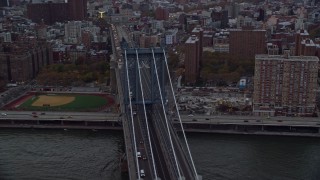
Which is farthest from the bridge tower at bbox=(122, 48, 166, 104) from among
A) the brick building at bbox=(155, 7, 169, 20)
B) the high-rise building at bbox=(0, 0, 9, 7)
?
the high-rise building at bbox=(0, 0, 9, 7)

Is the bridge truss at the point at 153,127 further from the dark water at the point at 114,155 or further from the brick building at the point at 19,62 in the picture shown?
the brick building at the point at 19,62

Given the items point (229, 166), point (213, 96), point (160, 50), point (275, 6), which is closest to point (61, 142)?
point (160, 50)

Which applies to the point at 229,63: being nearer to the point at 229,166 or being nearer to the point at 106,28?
the point at 229,166

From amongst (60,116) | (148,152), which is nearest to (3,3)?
(60,116)

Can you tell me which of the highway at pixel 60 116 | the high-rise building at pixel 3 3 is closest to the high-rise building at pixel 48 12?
the high-rise building at pixel 3 3

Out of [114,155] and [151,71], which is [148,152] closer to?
[114,155]

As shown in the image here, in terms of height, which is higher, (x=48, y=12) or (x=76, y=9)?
(x=76, y=9)
